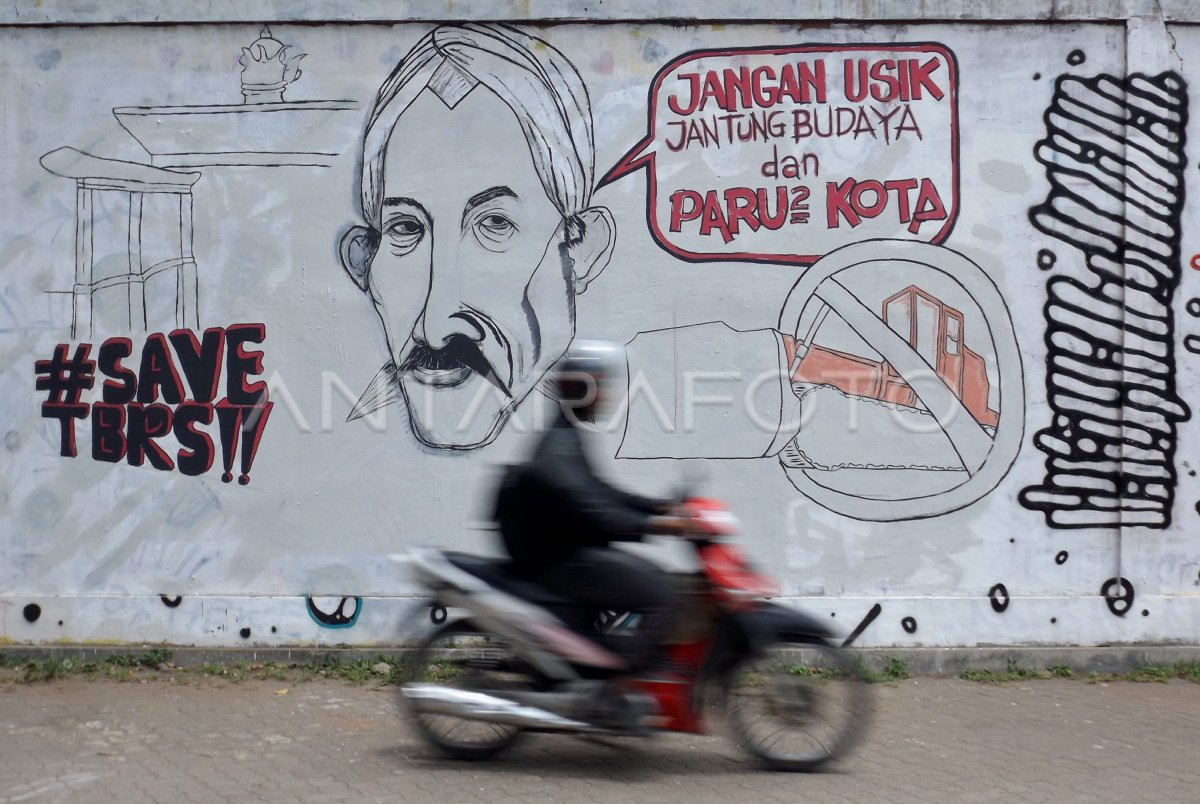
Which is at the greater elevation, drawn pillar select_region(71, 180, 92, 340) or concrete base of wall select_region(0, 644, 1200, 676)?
drawn pillar select_region(71, 180, 92, 340)

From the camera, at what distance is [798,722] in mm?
4715

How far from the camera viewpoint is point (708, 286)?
6.79 metres

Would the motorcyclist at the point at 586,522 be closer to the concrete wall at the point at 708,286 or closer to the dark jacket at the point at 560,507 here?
the dark jacket at the point at 560,507

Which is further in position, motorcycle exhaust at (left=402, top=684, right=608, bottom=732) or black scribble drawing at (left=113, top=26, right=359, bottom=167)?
black scribble drawing at (left=113, top=26, right=359, bottom=167)

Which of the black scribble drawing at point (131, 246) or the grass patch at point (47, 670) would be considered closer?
the grass patch at point (47, 670)

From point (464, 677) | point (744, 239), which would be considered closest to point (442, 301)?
point (744, 239)

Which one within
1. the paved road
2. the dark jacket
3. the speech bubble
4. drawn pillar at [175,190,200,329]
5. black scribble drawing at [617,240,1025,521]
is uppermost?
the speech bubble

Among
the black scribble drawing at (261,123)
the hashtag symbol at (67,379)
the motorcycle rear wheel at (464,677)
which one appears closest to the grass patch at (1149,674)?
the motorcycle rear wheel at (464,677)

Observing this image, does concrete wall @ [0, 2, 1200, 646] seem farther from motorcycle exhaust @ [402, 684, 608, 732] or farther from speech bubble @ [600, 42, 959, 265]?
motorcycle exhaust @ [402, 684, 608, 732]

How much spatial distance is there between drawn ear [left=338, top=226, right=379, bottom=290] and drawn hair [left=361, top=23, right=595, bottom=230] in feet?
0.29

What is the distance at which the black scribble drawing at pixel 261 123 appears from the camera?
682 centimetres

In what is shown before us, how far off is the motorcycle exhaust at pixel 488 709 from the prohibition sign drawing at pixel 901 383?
266 cm

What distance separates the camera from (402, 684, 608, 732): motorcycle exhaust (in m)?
4.61

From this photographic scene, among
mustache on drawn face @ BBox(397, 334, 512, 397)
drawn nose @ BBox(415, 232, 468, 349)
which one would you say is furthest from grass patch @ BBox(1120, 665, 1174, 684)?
drawn nose @ BBox(415, 232, 468, 349)
